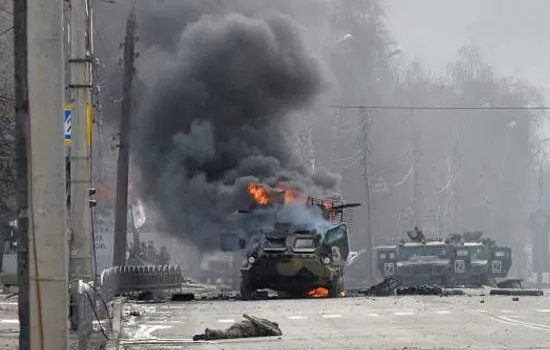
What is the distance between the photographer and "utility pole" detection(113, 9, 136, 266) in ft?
106

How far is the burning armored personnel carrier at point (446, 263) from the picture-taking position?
3466 centimetres

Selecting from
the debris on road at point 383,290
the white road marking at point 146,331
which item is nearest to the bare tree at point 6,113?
the white road marking at point 146,331

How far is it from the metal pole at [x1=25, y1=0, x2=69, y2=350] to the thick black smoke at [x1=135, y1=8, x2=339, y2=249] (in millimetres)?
20814

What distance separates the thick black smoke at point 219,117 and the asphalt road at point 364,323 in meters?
8.81

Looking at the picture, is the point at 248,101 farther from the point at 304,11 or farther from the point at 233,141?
the point at 304,11

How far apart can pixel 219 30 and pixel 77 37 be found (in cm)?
1546

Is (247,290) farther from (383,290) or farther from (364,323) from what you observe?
(364,323)

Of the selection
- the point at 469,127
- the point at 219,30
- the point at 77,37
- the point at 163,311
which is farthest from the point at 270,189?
the point at 469,127

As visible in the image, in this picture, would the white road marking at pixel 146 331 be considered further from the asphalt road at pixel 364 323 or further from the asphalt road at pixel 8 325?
the asphalt road at pixel 8 325

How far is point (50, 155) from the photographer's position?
8.81 meters

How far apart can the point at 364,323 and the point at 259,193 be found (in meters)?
12.2

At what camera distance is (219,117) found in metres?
32.3

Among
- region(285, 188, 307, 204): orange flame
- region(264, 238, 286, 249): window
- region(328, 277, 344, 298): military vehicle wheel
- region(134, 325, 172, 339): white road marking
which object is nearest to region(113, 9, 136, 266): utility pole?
region(285, 188, 307, 204): orange flame

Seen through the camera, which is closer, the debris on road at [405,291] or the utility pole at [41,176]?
the utility pole at [41,176]
